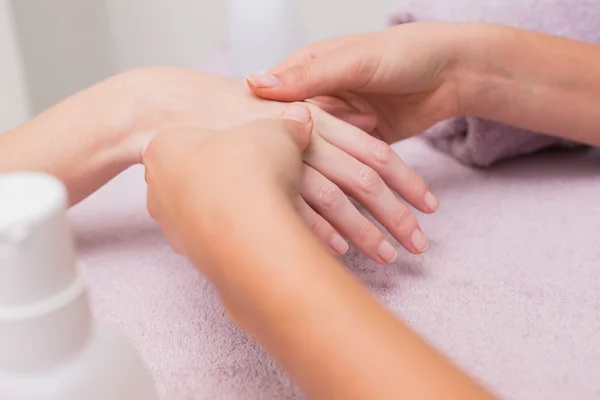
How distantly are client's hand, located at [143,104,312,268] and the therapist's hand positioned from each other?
10cm

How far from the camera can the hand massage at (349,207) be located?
33 cm

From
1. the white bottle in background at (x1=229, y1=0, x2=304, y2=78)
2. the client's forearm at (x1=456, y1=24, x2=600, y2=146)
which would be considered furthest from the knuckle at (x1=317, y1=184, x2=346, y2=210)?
the white bottle in background at (x1=229, y1=0, x2=304, y2=78)

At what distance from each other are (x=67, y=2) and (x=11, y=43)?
0.58 ft

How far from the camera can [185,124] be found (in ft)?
2.01

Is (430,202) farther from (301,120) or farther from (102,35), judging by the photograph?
(102,35)

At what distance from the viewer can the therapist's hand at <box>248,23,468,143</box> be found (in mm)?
632

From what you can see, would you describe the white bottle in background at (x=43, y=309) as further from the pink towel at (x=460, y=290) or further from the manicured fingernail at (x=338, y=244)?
the manicured fingernail at (x=338, y=244)

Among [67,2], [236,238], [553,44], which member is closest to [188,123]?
[236,238]

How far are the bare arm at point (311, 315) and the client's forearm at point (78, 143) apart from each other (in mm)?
268

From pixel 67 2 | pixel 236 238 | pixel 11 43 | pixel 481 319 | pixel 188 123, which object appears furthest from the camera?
pixel 67 2

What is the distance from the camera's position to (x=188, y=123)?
2.01 feet

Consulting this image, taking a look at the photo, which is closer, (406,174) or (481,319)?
(481,319)

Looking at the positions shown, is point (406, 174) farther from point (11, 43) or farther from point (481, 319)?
point (11, 43)

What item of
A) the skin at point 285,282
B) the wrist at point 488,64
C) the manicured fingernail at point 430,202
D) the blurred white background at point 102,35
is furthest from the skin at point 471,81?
the blurred white background at point 102,35
